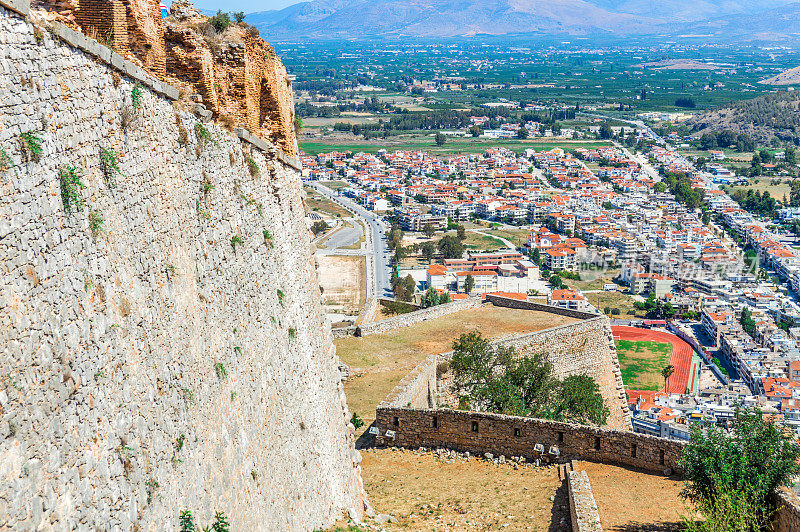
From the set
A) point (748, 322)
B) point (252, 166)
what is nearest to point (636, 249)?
point (748, 322)

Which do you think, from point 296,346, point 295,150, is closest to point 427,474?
point 296,346

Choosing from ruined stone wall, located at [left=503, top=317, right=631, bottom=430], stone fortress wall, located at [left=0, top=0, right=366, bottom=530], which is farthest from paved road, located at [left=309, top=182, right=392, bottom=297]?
stone fortress wall, located at [left=0, top=0, right=366, bottom=530]

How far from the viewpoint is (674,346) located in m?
54.8

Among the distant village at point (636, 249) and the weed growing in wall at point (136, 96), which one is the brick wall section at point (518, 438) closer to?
the weed growing in wall at point (136, 96)

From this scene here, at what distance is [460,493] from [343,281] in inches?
2044

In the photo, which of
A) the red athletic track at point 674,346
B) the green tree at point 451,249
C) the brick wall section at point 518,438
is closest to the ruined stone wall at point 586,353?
the brick wall section at point 518,438

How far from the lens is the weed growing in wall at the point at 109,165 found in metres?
5.16

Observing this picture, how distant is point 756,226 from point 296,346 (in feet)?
277

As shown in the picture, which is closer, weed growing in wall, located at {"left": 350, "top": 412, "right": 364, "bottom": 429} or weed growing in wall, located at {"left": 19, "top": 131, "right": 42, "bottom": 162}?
weed growing in wall, located at {"left": 19, "top": 131, "right": 42, "bottom": 162}

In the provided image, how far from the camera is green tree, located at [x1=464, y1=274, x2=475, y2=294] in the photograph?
6270 cm

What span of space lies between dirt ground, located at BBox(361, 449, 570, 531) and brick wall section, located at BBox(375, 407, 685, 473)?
265mm

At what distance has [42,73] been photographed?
4504 mm

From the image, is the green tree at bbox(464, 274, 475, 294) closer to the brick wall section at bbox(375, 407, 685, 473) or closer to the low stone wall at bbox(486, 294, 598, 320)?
the low stone wall at bbox(486, 294, 598, 320)

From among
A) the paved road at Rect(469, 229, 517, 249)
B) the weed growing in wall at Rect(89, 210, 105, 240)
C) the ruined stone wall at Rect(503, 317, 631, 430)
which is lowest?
the paved road at Rect(469, 229, 517, 249)
